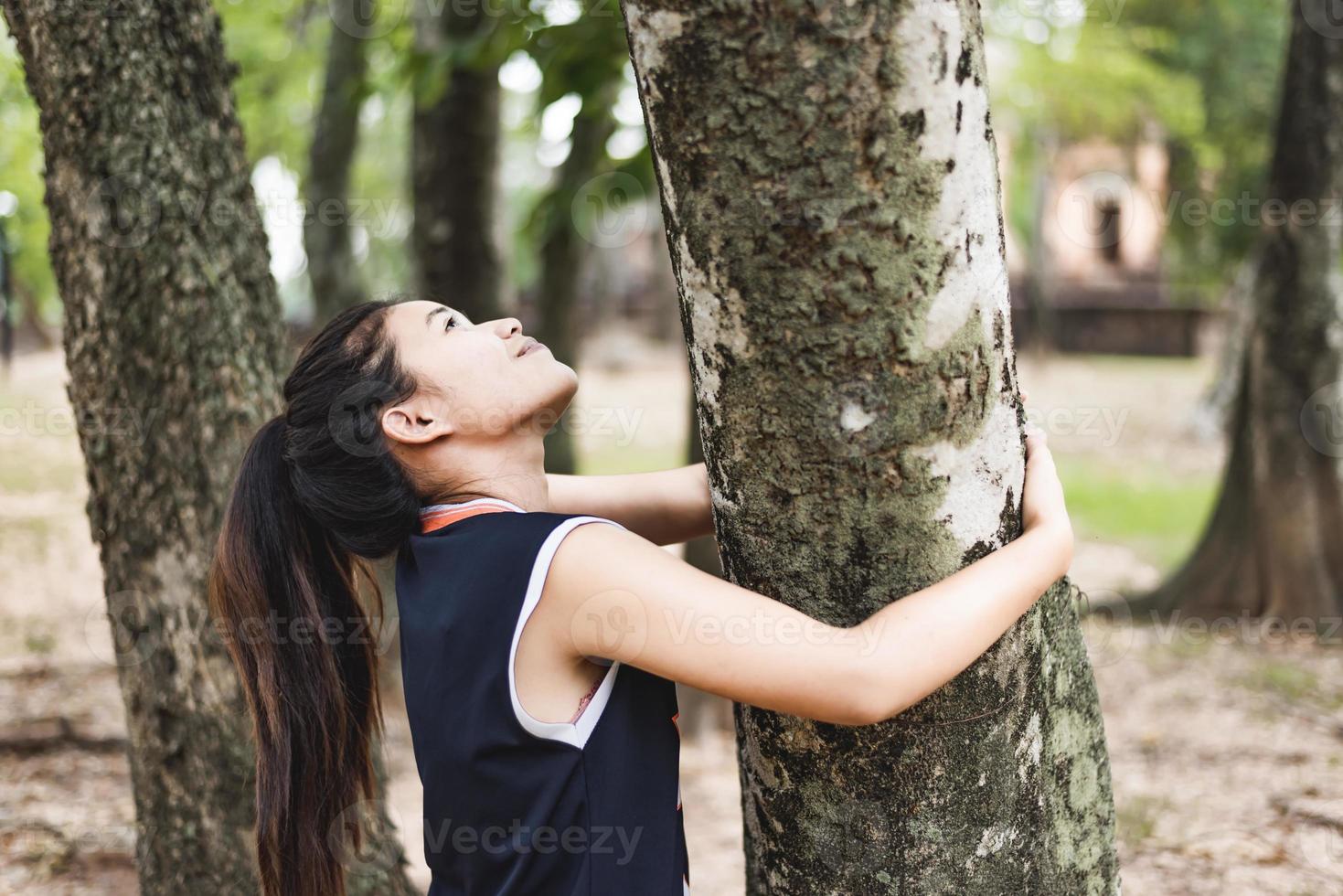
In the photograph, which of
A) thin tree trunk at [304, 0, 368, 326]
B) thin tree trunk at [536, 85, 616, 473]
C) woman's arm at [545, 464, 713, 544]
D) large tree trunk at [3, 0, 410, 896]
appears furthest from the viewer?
thin tree trunk at [304, 0, 368, 326]

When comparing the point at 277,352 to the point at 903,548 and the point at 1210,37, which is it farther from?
the point at 1210,37

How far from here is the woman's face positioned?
174 cm

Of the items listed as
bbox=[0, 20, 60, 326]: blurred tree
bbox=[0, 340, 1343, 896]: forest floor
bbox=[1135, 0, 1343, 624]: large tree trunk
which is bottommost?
bbox=[0, 340, 1343, 896]: forest floor

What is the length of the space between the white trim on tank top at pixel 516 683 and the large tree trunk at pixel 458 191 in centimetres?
403

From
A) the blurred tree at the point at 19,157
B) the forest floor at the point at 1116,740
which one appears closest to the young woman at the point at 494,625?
the forest floor at the point at 1116,740

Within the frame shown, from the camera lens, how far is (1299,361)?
5562 millimetres

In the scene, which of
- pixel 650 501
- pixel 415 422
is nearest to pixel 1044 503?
pixel 650 501

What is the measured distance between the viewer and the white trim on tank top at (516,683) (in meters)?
1.51

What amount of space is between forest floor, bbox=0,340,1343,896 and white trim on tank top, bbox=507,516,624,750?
159 centimetres

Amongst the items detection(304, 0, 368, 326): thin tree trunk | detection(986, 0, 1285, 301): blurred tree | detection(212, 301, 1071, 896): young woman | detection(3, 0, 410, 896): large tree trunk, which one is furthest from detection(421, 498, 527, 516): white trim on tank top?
detection(986, 0, 1285, 301): blurred tree

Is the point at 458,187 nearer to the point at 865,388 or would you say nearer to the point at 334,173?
the point at 334,173

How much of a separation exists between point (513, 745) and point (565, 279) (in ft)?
17.0

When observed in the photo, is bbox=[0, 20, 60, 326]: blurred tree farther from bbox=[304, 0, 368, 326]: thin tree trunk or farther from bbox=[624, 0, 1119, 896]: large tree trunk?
bbox=[624, 0, 1119, 896]: large tree trunk

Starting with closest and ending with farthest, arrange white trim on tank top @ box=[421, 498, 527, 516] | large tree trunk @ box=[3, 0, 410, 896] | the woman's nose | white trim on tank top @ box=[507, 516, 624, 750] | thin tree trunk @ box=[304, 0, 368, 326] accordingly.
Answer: white trim on tank top @ box=[507, 516, 624, 750], white trim on tank top @ box=[421, 498, 527, 516], the woman's nose, large tree trunk @ box=[3, 0, 410, 896], thin tree trunk @ box=[304, 0, 368, 326]
